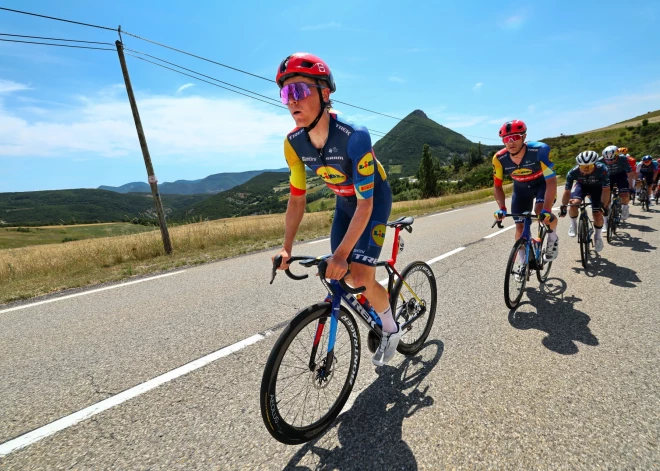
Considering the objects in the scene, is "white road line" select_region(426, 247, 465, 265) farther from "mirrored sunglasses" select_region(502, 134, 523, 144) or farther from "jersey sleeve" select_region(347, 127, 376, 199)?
"jersey sleeve" select_region(347, 127, 376, 199)

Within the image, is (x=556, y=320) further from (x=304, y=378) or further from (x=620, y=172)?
(x=620, y=172)

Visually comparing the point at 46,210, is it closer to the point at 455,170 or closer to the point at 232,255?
the point at 455,170

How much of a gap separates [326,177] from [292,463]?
78.1 inches

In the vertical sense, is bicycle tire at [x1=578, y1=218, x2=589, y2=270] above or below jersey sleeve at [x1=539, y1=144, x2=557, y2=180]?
below

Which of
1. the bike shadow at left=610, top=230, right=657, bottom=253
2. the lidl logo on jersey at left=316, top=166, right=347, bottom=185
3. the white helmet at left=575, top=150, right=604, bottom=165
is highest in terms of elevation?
the lidl logo on jersey at left=316, top=166, right=347, bottom=185

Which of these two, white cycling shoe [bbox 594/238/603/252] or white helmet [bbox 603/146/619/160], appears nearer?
white cycling shoe [bbox 594/238/603/252]

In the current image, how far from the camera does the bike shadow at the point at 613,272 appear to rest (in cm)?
481

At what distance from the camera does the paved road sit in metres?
1.99

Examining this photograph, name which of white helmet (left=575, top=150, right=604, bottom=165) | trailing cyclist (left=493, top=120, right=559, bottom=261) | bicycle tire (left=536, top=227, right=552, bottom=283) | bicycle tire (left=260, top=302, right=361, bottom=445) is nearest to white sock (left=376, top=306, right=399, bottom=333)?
bicycle tire (left=260, top=302, right=361, bottom=445)

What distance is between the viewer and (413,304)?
10.5ft

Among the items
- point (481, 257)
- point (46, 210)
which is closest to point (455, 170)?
point (481, 257)

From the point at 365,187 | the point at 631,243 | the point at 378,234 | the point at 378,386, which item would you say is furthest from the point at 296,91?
the point at 631,243

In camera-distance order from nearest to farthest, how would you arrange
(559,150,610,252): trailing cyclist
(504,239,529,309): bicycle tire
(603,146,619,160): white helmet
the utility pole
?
1. (504,239,529,309): bicycle tire
2. (559,150,610,252): trailing cyclist
3. (603,146,619,160): white helmet
4. the utility pole

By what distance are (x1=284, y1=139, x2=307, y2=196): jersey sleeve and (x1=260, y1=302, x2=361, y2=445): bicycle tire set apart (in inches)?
39.9
